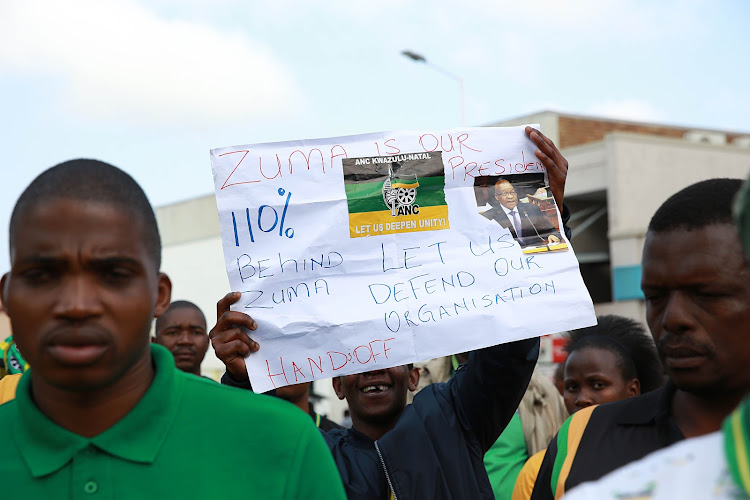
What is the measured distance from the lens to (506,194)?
3.36 m

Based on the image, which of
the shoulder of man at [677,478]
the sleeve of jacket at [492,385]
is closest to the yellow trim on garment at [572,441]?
the sleeve of jacket at [492,385]

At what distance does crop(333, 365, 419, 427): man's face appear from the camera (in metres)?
3.91

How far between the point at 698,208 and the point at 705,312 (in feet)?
0.97

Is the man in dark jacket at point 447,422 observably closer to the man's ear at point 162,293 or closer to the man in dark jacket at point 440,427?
the man in dark jacket at point 440,427

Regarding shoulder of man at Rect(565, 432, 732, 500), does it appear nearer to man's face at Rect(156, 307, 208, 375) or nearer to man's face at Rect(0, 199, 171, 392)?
man's face at Rect(0, 199, 171, 392)

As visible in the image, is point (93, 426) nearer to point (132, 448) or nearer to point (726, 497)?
point (132, 448)

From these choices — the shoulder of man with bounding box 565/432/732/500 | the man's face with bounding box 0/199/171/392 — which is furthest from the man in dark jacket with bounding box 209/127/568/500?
the shoulder of man with bounding box 565/432/732/500

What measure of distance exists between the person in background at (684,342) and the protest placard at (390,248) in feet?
2.42

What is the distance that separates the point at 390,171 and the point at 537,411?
2.85m

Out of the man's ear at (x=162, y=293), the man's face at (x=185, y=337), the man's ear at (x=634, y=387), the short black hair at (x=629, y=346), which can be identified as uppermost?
the man's ear at (x=162, y=293)

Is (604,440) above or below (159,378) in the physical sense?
below

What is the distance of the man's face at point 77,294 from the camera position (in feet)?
6.17

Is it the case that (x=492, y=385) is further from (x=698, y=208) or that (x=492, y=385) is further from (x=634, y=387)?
(x=634, y=387)

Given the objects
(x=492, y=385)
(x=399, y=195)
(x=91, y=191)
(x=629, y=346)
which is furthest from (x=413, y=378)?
(x=91, y=191)
